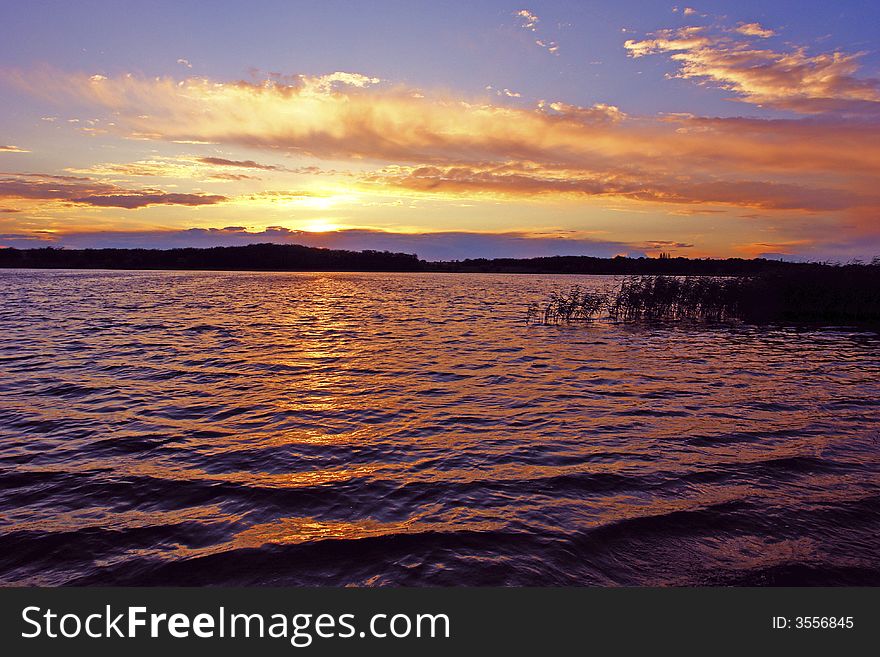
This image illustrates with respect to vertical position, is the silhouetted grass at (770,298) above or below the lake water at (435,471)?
above

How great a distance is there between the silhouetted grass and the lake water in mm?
18376

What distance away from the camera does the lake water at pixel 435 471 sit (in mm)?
7309

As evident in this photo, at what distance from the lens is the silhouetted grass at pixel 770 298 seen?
41.1 meters

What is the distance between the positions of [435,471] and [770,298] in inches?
1644

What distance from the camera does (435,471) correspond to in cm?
1077

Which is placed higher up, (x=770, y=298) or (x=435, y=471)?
(x=770, y=298)

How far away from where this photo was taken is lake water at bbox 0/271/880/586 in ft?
24.0

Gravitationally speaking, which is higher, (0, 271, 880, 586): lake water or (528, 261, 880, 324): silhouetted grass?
(528, 261, 880, 324): silhouetted grass

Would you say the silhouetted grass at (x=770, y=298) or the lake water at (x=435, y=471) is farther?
the silhouetted grass at (x=770, y=298)

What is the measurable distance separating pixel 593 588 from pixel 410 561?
2540 millimetres

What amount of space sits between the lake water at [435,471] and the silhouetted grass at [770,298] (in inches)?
723

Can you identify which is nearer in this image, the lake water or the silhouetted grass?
the lake water

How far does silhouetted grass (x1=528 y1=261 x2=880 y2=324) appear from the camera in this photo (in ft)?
135

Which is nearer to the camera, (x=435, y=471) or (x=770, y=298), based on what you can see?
(x=435, y=471)
